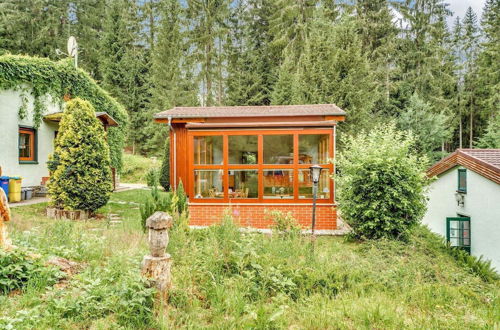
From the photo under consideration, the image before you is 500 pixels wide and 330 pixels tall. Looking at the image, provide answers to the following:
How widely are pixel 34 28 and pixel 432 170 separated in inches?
1115

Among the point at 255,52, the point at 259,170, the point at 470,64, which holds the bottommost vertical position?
the point at 259,170

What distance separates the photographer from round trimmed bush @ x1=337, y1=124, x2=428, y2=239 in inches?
263

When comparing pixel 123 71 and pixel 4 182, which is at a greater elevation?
pixel 123 71

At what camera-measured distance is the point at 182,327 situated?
2750 millimetres

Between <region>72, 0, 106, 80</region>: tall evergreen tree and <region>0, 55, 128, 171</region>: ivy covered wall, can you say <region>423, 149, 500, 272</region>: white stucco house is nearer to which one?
<region>0, 55, 128, 171</region>: ivy covered wall

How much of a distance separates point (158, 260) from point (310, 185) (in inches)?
232

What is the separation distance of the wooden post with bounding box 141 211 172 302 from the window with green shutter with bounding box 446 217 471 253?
781cm

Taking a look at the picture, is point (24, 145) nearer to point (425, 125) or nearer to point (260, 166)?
point (260, 166)

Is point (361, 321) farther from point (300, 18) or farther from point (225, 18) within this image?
point (225, 18)

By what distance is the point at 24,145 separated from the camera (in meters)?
11.1

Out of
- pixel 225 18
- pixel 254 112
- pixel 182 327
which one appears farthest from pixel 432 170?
pixel 225 18

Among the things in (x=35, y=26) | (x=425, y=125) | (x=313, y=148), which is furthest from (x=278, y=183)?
(x=35, y=26)

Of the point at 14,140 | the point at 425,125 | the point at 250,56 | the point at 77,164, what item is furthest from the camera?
the point at 250,56

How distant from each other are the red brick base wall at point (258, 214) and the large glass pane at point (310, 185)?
30 cm
